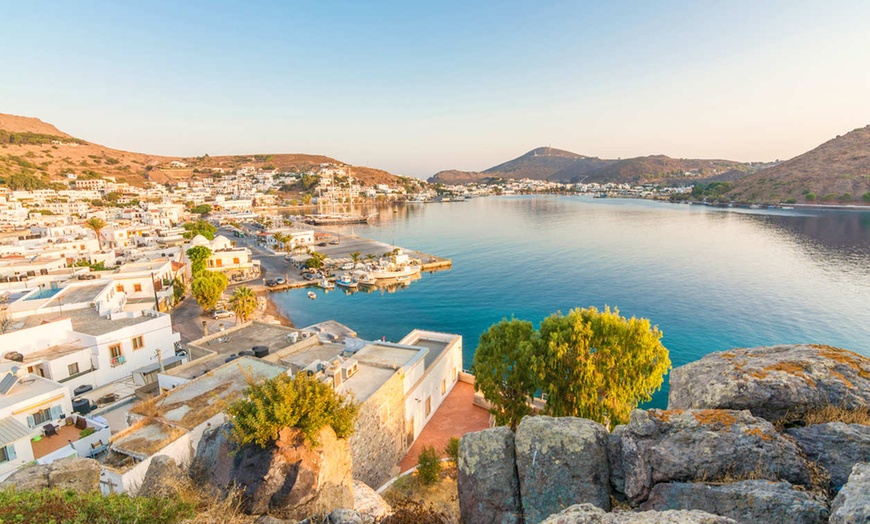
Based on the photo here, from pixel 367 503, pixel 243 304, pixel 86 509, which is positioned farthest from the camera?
pixel 243 304

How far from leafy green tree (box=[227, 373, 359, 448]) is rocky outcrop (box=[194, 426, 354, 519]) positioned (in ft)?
0.78

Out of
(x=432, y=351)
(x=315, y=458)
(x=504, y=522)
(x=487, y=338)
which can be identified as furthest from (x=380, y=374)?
(x=504, y=522)

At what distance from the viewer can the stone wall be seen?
46.1 feet

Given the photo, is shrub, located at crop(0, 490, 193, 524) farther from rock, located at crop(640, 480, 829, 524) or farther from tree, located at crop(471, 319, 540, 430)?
tree, located at crop(471, 319, 540, 430)

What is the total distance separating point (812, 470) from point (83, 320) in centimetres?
3216

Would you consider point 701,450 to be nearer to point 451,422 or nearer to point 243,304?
point 451,422

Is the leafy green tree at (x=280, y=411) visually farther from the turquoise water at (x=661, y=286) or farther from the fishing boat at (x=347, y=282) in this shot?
the fishing boat at (x=347, y=282)

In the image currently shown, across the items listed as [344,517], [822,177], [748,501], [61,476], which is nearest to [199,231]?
[61,476]

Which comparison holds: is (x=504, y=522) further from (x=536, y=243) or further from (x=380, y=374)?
(x=536, y=243)

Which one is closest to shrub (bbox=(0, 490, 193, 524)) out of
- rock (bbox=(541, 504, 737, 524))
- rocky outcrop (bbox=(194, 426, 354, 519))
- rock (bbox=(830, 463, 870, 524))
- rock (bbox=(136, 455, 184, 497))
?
rock (bbox=(136, 455, 184, 497))

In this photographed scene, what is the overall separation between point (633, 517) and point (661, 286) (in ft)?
184

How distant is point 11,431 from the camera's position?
13203mm

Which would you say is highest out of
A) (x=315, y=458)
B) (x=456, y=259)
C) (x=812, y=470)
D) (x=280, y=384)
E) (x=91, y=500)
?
(x=280, y=384)

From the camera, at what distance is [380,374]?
17172mm
